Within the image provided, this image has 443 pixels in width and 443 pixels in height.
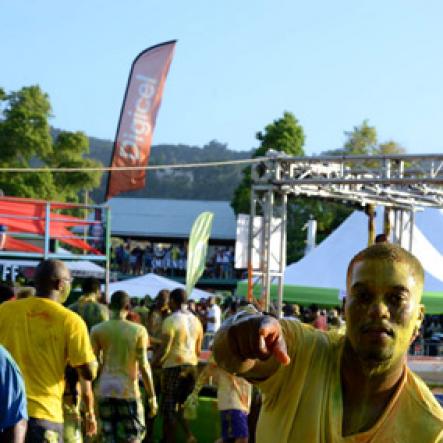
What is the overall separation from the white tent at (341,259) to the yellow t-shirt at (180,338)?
10.1 metres

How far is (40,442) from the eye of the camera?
618cm

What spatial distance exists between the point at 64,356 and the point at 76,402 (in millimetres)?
1013

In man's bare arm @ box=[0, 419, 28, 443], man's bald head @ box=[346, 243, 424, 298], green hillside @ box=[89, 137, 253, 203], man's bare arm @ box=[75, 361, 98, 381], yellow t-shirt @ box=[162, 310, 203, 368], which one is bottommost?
yellow t-shirt @ box=[162, 310, 203, 368]

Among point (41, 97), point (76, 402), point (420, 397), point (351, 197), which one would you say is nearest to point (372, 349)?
point (420, 397)

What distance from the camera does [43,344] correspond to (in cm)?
625

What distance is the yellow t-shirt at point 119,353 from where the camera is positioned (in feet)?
30.6

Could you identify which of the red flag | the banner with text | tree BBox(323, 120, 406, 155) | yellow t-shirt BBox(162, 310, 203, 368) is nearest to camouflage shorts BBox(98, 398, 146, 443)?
yellow t-shirt BBox(162, 310, 203, 368)

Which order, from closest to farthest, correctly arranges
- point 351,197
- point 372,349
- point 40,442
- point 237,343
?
1. point 237,343
2. point 372,349
3. point 40,442
4. point 351,197

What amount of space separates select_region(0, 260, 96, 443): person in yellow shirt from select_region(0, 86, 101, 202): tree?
3192 centimetres

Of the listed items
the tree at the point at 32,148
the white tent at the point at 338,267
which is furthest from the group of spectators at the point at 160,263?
the white tent at the point at 338,267

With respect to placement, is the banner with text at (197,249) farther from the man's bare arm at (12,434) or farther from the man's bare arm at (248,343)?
the man's bare arm at (248,343)

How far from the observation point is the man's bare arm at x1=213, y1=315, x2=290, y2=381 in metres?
2.26

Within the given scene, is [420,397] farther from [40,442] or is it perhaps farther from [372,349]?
[40,442]

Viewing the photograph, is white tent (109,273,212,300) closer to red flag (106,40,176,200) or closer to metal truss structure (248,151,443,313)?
red flag (106,40,176,200)
